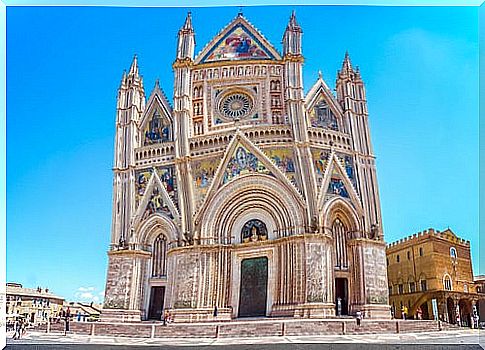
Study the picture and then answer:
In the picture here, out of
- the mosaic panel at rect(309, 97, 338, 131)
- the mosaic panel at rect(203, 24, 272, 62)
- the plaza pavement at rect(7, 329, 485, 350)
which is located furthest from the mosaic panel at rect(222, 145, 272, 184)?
the plaza pavement at rect(7, 329, 485, 350)

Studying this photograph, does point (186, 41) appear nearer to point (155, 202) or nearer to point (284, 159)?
point (284, 159)

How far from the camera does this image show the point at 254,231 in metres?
11.6

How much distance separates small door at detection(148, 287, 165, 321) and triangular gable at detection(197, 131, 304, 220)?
1928 millimetres

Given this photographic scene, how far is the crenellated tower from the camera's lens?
11102 millimetres

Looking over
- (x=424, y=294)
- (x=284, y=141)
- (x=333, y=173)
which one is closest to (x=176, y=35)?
(x=284, y=141)

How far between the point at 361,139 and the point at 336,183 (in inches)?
39.3

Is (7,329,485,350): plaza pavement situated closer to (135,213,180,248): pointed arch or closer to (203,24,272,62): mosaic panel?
(135,213,180,248): pointed arch

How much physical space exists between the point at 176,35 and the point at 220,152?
8.04 ft

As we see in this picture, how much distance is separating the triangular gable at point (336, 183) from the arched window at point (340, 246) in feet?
1.99

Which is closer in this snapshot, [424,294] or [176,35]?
[424,294]

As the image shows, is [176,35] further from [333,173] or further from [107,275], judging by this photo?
[107,275]

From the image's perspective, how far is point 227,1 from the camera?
8.91 meters

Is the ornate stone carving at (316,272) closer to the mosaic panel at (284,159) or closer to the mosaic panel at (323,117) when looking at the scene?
the mosaic panel at (284,159)

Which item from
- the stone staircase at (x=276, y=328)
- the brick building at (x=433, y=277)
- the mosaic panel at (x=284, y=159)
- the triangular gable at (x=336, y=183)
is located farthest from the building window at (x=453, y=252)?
the mosaic panel at (x=284, y=159)
